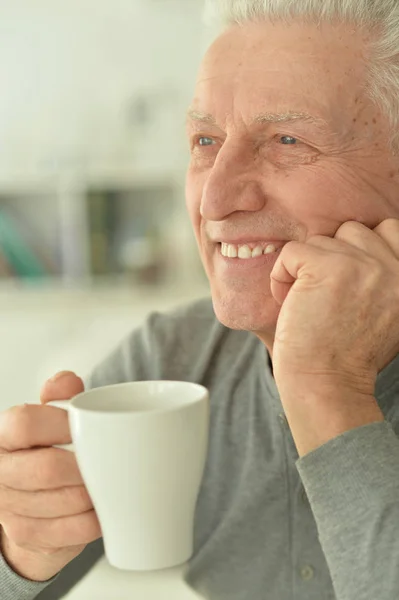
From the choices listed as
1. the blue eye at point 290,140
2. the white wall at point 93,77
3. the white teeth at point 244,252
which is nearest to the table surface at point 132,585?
the white teeth at point 244,252

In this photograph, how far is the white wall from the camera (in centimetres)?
392

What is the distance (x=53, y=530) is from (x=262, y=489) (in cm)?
39

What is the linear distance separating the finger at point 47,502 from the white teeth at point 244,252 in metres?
0.42

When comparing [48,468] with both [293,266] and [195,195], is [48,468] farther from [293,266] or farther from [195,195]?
[195,195]

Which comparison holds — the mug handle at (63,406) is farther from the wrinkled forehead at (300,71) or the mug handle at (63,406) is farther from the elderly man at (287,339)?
the wrinkled forehead at (300,71)

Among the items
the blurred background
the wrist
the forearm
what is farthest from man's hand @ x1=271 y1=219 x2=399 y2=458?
the blurred background

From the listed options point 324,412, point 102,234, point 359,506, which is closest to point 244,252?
point 324,412

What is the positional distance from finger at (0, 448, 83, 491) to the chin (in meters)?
0.37

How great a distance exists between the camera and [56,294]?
4.11 metres

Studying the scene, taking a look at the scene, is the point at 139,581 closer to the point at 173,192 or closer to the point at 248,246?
the point at 248,246

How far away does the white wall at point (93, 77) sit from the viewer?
392 cm

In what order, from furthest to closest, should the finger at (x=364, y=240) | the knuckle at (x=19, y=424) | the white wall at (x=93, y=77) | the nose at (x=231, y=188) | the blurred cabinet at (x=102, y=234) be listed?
the blurred cabinet at (x=102, y=234) < the white wall at (x=93, y=77) < the nose at (x=231, y=188) < the finger at (x=364, y=240) < the knuckle at (x=19, y=424)

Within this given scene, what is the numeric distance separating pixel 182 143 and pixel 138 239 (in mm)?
552

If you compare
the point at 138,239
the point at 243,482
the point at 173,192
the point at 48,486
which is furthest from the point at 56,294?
the point at 48,486
